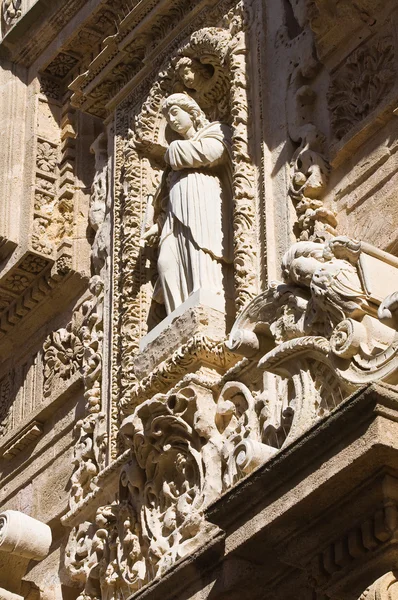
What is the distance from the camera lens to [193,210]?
10023 mm

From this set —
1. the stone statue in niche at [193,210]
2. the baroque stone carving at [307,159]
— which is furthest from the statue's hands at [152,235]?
the baroque stone carving at [307,159]

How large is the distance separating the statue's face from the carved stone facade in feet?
0.05

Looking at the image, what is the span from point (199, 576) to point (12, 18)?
20.7 feet

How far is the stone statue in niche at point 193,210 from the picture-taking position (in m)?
9.87

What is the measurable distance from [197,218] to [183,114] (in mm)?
819

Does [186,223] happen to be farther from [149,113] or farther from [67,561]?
[67,561]

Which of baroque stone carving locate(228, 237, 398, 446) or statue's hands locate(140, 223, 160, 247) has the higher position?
statue's hands locate(140, 223, 160, 247)

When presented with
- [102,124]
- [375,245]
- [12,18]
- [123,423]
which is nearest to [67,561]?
[123,423]

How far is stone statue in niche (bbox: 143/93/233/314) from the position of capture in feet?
32.4

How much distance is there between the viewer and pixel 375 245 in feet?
29.5

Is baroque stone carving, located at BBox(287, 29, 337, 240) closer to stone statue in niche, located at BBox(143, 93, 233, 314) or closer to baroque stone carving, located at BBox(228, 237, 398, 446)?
stone statue in niche, located at BBox(143, 93, 233, 314)

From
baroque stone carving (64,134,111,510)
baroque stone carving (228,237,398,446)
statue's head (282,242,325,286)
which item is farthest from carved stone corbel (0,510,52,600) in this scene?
statue's head (282,242,325,286)

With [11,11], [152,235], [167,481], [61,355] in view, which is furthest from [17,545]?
[11,11]

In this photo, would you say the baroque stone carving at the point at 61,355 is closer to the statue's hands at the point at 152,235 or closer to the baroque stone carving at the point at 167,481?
the statue's hands at the point at 152,235
